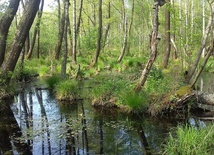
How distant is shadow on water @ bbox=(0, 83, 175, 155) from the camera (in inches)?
246

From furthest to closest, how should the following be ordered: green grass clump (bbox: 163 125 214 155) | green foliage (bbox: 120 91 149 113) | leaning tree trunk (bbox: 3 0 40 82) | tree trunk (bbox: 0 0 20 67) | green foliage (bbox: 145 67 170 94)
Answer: leaning tree trunk (bbox: 3 0 40 82) → tree trunk (bbox: 0 0 20 67) → green foliage (bbox: 145 67 170 94) → green foliage (bbox: 120 91 149 113) → green grass clump (bbox: 163 125 214 155)

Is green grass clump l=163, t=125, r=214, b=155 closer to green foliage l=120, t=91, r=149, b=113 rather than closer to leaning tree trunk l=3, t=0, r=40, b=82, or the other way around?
green foliage l=120, t=91, r=149, b=113

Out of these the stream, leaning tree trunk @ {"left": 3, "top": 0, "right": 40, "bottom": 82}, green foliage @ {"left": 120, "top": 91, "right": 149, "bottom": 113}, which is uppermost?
leaning tree trunk @ {"left": 3, "top": 0, "right": 40, "bottom": 82}

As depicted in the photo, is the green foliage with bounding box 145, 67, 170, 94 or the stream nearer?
the stream

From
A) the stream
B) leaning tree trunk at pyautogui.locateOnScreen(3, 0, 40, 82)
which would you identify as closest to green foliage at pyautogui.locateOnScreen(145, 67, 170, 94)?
the stream

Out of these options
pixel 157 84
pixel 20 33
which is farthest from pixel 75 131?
pixel 20 33

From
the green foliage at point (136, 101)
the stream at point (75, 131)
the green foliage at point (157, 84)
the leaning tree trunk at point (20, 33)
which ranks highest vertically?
the leaning tree trunk at point (20, 33)

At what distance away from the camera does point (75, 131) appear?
7.48 meters

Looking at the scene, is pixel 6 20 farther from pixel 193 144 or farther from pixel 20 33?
pixel 193 144

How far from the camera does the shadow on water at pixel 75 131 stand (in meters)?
6.25

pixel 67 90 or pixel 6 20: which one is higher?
pixel 6 20

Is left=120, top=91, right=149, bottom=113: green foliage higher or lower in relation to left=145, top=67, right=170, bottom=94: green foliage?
lower

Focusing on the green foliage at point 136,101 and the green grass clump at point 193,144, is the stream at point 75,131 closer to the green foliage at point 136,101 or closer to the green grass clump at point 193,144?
the green foliage at point 136,101

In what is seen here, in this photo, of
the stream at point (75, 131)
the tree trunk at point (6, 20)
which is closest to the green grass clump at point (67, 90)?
the stream at point (75, 131)
